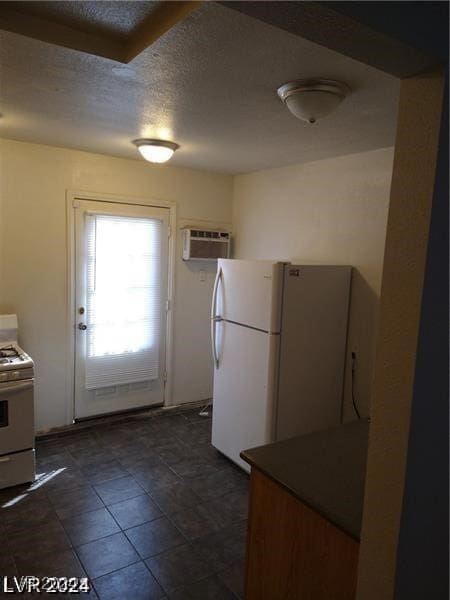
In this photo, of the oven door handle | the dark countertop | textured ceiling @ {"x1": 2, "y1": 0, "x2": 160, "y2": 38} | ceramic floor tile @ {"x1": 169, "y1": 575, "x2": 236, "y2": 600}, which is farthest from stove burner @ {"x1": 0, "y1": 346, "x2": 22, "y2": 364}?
textured ceiling @ {"x1": 2, "y1": 0, "x2": 160, "y2": 38}

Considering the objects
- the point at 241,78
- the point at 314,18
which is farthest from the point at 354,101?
the point at 314,18

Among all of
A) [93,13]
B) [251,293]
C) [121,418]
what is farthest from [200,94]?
[121,418]

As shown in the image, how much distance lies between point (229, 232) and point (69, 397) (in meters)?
2.24

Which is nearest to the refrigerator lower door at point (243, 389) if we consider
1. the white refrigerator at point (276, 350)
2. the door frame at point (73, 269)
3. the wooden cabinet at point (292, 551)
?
the white refrigerator at point (276, 350)

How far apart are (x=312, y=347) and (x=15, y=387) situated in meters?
2.06

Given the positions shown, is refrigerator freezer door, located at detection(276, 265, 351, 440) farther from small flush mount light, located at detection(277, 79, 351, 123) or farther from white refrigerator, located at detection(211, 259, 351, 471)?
small flush mount light, located at detection(277, 79, 351, 123)

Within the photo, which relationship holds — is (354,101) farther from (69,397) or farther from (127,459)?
(69,397)

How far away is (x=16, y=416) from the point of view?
2.82 m

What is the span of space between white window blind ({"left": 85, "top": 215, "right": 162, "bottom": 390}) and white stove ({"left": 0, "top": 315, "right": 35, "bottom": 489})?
924 millimetres

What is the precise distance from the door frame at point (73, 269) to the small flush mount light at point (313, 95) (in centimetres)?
214

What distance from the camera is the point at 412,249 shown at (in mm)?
920

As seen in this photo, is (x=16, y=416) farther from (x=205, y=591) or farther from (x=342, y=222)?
(x=342, y=222)

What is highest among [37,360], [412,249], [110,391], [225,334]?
[412,249]

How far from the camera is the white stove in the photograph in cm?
278
